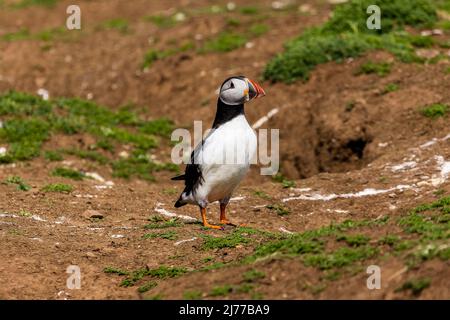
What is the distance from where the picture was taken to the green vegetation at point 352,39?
17.3m

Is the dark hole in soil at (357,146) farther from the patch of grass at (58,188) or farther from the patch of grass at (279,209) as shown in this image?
the patch of grass at (58,188)

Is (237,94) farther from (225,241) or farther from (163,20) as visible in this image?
(163,20)

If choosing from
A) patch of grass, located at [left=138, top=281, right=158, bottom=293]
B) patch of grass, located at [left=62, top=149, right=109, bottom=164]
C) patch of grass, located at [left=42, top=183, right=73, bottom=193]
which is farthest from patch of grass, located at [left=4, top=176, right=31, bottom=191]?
patch of grass, located at [left=138, top=281, right=158, bottom=293]

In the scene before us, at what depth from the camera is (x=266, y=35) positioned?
65.5 ft

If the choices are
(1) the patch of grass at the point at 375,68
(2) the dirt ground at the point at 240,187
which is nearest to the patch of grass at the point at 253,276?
(2) the dirt ground at the point at 240,187

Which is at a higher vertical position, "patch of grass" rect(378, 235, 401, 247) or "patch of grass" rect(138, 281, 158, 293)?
"patch of grass" rect(378, 235, 401, 247)

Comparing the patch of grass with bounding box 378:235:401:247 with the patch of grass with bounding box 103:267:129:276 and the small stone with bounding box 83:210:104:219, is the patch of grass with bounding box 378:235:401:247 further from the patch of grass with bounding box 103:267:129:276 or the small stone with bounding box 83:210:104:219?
the small stone with bounding box 83:210:104:219

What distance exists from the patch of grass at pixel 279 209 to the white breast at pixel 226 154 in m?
1.65

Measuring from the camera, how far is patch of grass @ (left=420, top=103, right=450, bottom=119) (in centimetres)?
1445

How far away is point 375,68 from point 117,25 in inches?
368

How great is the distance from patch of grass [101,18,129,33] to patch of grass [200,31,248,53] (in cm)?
371
